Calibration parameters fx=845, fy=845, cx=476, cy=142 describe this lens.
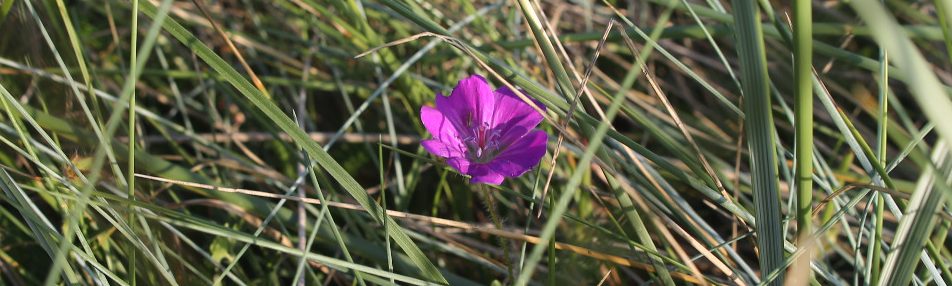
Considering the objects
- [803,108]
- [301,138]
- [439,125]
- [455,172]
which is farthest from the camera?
[455,172]

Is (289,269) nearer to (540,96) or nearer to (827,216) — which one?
(540,96)

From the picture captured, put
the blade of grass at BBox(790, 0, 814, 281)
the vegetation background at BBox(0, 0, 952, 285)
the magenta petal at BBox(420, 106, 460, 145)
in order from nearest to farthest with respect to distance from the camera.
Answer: the blade of grass at BBox(790, 0, 814, 281) < the vegetation background at BBox(0, 0, 952, 285) < the magenta petal at BBox(420, 106, 460, 145)

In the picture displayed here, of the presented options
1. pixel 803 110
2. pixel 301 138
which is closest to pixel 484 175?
pixel 301 138

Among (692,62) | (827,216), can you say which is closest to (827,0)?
(692,62)

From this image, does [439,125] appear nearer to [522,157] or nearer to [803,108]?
[522,157]

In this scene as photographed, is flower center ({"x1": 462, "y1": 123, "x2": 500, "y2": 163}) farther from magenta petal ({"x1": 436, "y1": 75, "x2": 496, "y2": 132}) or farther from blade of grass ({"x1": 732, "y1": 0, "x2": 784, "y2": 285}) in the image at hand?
blade of grass ({"x1": 732, "y1": 0, "x2": 784, "y2": 285})

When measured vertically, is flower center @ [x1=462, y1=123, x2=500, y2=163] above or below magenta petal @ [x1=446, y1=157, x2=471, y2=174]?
above

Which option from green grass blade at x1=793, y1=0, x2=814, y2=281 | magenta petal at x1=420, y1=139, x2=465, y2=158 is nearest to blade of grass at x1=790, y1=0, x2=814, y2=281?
green grass blade at x1=793, y1=0, x2=814, y2=281
